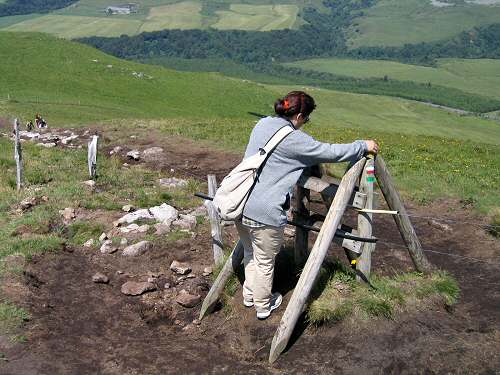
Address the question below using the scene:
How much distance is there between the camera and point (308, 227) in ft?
26.0

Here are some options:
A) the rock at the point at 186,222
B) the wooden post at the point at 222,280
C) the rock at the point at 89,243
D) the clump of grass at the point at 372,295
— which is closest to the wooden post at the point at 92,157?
the rock at the point at 186,222

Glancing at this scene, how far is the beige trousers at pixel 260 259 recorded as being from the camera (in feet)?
23.6

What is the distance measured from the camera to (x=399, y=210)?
8203 millimetres

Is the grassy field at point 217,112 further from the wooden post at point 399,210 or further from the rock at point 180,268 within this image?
the rock at point 180,268

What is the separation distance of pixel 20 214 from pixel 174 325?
6492 millimetres

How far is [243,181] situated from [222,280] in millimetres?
2195

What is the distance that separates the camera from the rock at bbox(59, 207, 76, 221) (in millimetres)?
12793

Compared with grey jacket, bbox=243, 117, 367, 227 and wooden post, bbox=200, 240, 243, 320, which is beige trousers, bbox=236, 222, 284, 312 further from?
wooden post, bbox=200, 240, 243, 320

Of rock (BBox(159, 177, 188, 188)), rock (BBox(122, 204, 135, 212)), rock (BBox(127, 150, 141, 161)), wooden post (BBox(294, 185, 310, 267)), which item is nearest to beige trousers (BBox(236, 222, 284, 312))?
wooden post (BBox(294, 185, 310, 267))

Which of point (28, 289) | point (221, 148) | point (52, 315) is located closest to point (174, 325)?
point (52, 315)

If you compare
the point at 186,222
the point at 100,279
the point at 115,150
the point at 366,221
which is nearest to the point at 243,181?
the point at 366,221

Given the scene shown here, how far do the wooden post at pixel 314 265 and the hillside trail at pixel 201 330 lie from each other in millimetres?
299

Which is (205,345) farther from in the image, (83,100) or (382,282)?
(83,100)

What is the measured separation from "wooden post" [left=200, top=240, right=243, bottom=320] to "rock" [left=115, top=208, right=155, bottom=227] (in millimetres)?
4238
